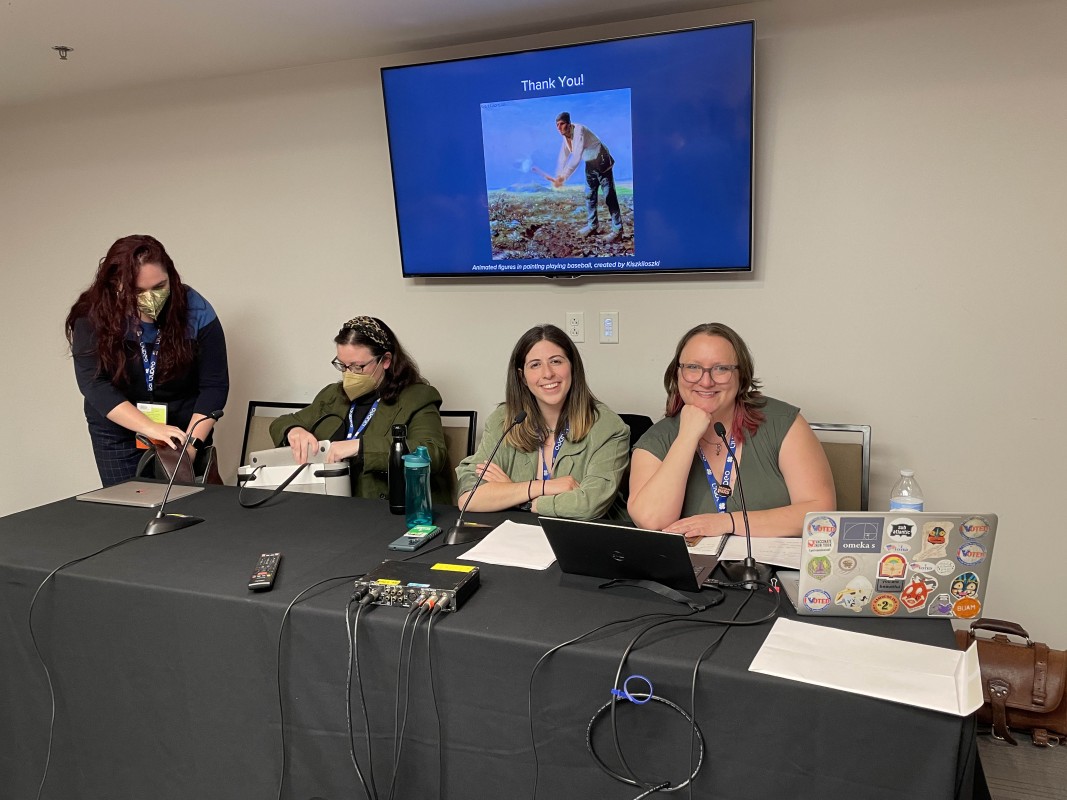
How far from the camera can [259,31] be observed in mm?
2789

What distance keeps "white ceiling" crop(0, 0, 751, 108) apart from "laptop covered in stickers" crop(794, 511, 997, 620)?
1.92 m

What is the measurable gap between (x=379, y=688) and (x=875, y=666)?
86 cm

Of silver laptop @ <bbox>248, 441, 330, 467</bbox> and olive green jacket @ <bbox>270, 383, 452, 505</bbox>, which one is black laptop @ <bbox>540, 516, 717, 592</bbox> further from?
silver laptop @ <bbox>248, 441, 330, 467</bbox>

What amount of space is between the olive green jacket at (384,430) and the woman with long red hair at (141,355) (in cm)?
39

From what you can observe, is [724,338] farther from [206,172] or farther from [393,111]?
[206,172]

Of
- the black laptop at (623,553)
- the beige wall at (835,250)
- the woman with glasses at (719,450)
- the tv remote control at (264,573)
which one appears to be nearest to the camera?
the black laptop at (623,553)

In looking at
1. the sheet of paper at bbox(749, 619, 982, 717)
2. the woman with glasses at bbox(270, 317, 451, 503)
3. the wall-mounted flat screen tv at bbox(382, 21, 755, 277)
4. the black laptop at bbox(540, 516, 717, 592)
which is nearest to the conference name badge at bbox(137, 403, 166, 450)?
the woman with glasses at bbox(270, 317, 451, 503)

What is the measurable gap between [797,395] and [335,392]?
5.23ft

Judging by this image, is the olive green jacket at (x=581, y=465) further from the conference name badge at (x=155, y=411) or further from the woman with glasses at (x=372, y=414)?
the conference name badge at (x=155, y=411)

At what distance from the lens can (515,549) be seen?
179cm

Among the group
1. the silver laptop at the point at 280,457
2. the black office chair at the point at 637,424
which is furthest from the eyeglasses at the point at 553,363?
the silver laptop at the point at 280,457

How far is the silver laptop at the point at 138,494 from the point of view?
86.9 inches

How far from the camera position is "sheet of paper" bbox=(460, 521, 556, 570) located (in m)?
1.72

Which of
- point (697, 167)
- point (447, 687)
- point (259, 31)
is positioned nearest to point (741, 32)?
point (697, 167)
